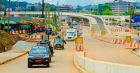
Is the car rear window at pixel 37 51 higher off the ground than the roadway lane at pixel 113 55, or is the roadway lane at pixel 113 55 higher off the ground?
the car rear window at pixel 37 51

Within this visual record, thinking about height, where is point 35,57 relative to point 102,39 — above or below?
above

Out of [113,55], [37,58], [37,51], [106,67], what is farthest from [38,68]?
[113,55]

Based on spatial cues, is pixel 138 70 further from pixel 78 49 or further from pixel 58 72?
pixel 78 49

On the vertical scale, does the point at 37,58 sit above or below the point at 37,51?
below

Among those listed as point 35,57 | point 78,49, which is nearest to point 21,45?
point 78,49

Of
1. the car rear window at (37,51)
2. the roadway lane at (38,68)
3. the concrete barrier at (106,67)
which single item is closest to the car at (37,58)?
the car rear window at (37,51)

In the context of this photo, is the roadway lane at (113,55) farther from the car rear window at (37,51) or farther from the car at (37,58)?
the car at (37,58)

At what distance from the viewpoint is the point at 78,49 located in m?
40.8

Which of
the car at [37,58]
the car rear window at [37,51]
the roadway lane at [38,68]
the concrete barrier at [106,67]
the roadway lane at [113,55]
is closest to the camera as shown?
the concrete barrier at [106,67]

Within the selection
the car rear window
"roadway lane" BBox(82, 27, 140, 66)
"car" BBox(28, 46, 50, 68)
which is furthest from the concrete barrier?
"roadway lane" BBox(82, 27, 140, 66)

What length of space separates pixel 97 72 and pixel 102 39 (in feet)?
188

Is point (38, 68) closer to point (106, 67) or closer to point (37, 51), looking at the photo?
point (37, 51)

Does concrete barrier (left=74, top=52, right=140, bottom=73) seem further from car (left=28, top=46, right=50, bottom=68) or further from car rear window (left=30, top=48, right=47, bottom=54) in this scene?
car rear window (left=30, top=48, right=47, bottom=54)

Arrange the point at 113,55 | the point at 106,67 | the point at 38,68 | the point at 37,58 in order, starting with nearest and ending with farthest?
1. the point at 106,67
2. the point at 37,58
3. the point at 38,68
4. the point at 113,55
